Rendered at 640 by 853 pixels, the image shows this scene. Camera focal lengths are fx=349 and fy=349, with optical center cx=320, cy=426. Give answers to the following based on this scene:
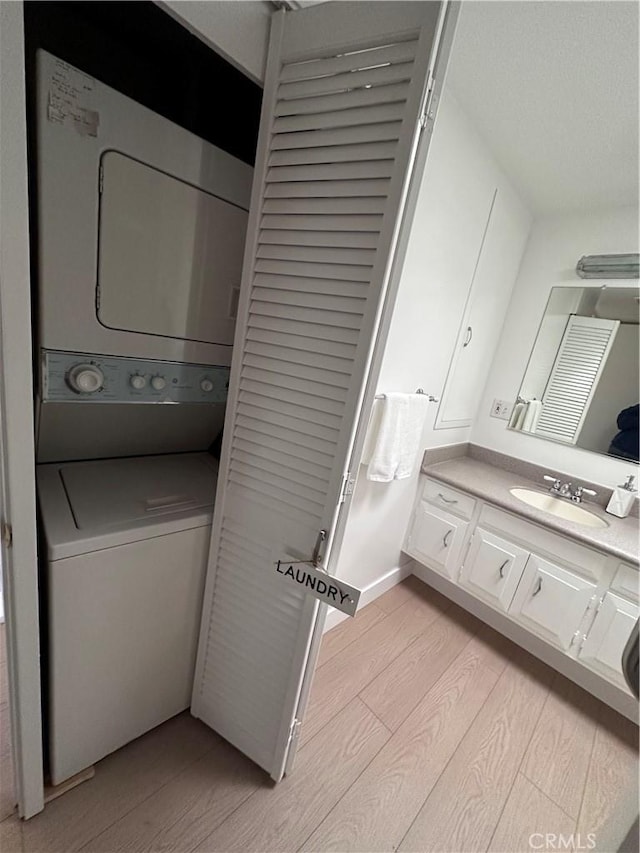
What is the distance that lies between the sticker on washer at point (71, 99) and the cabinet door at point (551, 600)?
2423 millimetres

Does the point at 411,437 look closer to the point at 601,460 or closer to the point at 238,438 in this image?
the point at 238,438

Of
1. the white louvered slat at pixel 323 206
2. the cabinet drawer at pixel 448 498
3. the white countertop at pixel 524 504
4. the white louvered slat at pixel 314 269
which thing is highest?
the white louvered slat at pixel 323 206

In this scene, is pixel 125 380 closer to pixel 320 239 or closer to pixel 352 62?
pixel 320 239

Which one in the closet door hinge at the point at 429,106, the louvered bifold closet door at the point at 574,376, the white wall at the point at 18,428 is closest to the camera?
the white wall at the point at 18,428

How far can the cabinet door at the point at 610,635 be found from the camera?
5.26ft

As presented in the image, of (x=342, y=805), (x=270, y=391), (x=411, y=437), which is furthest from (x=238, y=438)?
(x=342, y=805)

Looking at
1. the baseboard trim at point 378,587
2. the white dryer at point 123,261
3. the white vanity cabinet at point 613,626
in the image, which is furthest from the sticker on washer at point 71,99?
the white vanity cabinet at point 613,626

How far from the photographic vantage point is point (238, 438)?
1066 mm

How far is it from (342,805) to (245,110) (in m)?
2.49

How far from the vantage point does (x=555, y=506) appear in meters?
2.15

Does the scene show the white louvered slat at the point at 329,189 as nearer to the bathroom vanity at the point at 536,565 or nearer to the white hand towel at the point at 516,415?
the bathroom vanity at the point at 536,565

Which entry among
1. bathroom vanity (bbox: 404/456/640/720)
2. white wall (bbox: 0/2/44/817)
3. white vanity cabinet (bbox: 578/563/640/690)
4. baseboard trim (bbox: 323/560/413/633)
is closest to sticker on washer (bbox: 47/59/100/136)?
white wall (bbox: 0/2/44/817)

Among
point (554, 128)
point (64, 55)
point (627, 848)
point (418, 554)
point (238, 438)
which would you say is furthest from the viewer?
point (418, 554)

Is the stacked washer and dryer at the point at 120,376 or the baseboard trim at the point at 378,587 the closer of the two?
the stacked washer and dryer at the point at 120,376
